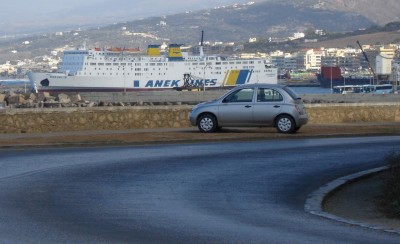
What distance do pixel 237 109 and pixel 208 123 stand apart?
3.26 feet

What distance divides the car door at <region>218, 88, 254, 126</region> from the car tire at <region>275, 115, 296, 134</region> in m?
0.78

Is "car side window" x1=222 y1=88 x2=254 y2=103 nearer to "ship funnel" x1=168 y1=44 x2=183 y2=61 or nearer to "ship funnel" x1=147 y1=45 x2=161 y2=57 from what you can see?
"ship funnel" x1=168 y1=44 x2=183 y2=61

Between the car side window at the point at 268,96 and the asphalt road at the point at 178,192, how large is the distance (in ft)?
9.07

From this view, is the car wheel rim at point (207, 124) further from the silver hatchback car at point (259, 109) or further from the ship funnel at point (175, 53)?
the ship funnel at point (175, 53)

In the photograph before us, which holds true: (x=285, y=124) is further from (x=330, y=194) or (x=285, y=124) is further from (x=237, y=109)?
(x=330, y=194)

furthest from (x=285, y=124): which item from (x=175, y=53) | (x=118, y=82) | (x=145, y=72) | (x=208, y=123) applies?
(x=175, y=53)

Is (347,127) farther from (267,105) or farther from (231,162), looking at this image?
(231,162)

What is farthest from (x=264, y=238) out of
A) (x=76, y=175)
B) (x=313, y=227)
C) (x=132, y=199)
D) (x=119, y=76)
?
(x=119, y=76)

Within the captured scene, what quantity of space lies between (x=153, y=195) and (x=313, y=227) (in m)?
3.84

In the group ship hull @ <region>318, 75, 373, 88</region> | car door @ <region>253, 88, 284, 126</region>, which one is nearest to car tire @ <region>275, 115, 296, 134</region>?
car door @ <region>253, 88, 284, 126</region>

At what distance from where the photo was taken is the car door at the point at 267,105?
28.2m

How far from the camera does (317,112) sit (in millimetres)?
35438

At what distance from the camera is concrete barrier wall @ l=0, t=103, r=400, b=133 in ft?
104

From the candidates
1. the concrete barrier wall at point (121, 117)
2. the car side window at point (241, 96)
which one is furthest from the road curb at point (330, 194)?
the concrete barrier wall at point (121, 117)
